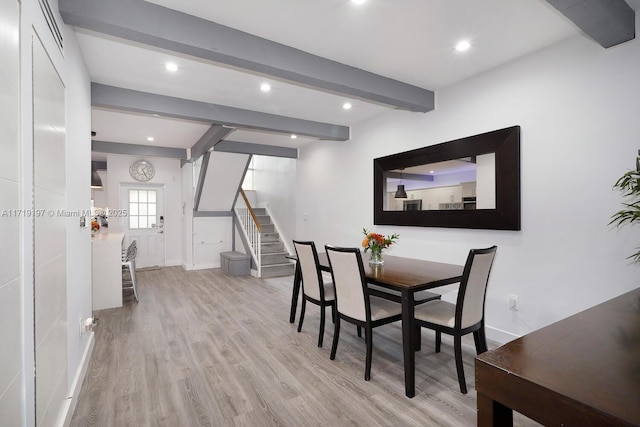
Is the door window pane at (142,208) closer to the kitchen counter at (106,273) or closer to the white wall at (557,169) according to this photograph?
the kitchen counter at (106,273)

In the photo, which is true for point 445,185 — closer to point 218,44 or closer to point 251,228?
point 218,44

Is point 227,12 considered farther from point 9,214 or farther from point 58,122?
point 9,214

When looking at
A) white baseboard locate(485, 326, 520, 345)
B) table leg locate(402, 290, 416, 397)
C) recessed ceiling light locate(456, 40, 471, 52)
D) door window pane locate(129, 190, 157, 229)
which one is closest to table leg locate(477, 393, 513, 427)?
table leg locate(402, 290, 416, 397)

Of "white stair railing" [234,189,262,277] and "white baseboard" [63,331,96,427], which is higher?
"white stair railing" [234,189,262,277]

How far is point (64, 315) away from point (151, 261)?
573 centimetres

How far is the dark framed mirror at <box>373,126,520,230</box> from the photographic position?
2.97 metres

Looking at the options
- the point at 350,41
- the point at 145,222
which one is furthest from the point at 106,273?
the point at 350,41

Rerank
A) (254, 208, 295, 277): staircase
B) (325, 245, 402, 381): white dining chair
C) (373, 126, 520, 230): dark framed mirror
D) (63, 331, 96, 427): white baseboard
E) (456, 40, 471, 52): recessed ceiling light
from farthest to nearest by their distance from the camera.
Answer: (254, 208, 295, 277): staircase, (373, 126, 520, 230): dark framed mirror, (456, 40, 471, 52): recessed ceiling light, (325, 245, 402, 381): white dining chair, (63, 331, 96, 427): white baseboard

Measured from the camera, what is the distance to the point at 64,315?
1.92m

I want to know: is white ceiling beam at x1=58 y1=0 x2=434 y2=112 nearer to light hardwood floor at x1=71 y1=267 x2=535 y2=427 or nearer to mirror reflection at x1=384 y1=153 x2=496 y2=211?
mirror reflection at x1=384 y1=153 x2=496 y2=211

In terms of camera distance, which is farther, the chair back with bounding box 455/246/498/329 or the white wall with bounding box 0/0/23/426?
the chair back with bounding box 455/246/498/329

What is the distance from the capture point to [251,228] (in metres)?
6.66

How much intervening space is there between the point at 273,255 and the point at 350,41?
4675 millimetres

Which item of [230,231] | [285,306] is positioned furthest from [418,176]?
[230,231]
